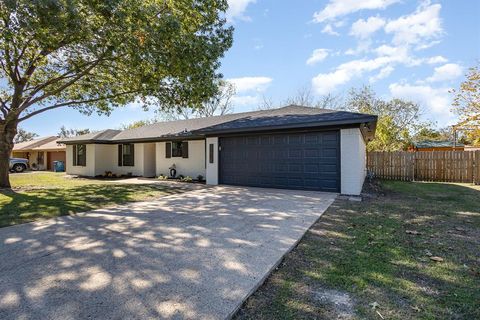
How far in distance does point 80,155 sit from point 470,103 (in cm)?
2559

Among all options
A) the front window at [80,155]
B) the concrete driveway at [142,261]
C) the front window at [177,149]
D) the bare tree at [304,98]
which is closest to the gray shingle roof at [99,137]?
the front window at [80,155]

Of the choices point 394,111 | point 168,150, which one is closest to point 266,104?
point 394,111

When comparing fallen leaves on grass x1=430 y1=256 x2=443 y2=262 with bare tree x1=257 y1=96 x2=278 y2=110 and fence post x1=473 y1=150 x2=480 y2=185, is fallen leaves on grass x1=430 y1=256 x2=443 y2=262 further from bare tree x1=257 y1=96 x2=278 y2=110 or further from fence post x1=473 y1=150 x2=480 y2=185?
bare tree x1=257 y1=96 x2=278 y2=110

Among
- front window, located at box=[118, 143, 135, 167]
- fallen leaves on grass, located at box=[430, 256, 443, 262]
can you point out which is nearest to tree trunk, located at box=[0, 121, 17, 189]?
front window, located at box=[118, 143, 135, 167]

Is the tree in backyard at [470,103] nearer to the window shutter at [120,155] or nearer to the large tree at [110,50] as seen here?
the large tree at [110,50]

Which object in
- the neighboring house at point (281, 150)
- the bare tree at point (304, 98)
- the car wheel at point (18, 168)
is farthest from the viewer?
the bare tree at point (304, 98)

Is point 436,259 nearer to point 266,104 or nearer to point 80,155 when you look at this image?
point 80,155

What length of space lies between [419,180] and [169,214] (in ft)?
46.1

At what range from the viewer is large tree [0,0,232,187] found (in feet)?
24.8

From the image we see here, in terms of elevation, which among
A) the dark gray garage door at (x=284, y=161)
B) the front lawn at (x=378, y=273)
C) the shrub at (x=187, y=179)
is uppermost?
the dark gray garage door at (x=284, y=161)

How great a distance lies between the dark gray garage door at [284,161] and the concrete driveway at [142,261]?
329cm

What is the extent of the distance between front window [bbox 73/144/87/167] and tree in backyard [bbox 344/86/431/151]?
2279 centimetres

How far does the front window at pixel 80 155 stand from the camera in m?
18.0

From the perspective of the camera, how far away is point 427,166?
13.9 meters
